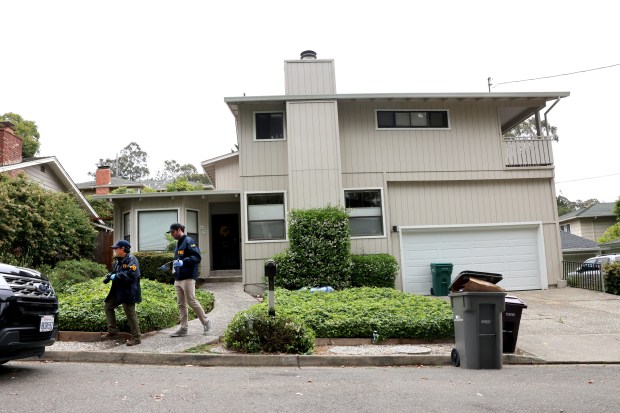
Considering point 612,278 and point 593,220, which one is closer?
point 612,278

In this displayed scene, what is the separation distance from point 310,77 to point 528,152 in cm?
744

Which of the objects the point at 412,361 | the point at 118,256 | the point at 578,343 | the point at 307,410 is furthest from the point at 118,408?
the point at 578,343

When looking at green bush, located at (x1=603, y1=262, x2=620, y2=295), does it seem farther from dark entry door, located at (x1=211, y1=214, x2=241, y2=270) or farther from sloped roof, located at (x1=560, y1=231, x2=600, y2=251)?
sloped roof, located at (x1=560, y1=231, x2=600, y2=251)

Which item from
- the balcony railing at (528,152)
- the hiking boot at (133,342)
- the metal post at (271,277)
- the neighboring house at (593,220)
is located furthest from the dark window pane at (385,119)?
the neighboring house at (593,220)

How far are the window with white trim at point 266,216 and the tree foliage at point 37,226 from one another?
5.14 metres

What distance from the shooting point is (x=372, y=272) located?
1434 cm

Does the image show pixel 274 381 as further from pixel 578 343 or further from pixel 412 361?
pixel 578 343

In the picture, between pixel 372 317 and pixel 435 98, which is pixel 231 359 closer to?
pixel 372 317

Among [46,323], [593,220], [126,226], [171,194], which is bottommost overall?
[46,323]

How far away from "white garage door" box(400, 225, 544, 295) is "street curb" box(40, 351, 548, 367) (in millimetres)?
8749

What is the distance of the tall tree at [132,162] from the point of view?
196 ft

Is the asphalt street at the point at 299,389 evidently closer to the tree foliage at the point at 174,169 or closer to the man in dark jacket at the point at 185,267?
the man in dark jacket at the point at 185,267

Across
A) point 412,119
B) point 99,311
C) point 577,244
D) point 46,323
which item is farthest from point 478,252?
point 577,244

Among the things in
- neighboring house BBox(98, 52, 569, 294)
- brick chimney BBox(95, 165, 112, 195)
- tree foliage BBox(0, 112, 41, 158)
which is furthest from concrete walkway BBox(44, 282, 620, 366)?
tree foliage BBox(0, 112, 41, 158)
